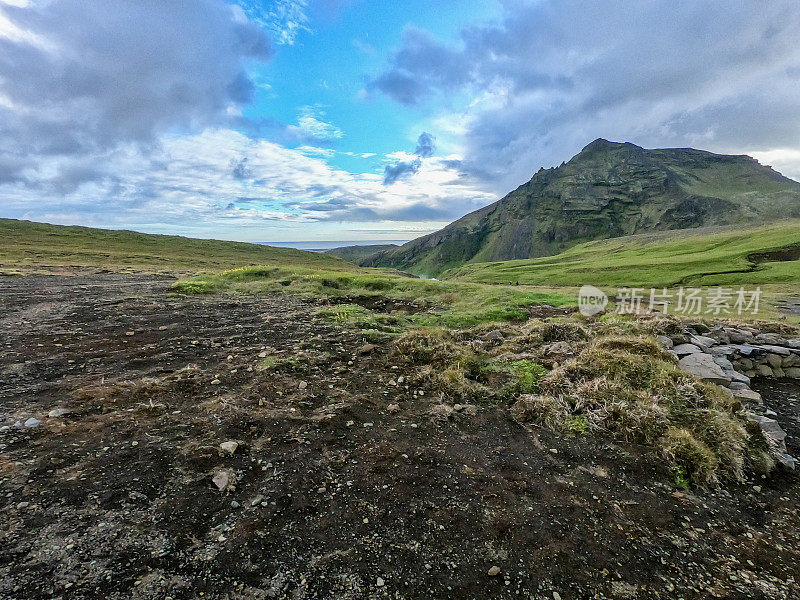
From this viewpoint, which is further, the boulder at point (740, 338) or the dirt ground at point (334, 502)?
the boulder at point (740, 338)

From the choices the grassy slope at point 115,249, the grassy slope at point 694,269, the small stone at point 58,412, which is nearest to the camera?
the small stone at point 58,412

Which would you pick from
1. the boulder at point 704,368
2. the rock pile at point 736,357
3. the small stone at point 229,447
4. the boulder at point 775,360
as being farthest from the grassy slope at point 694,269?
the small stone at point 229,447

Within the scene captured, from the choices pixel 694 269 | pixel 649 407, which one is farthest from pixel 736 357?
pixel 694 269

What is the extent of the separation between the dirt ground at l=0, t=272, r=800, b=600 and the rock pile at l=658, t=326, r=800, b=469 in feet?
3.87

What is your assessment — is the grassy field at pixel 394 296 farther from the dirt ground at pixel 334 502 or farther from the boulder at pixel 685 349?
the dirt ground at pixel 334 502

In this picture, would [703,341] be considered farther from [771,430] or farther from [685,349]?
[771,430]

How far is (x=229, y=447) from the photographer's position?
5664mm

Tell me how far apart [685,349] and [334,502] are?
10.8 metres

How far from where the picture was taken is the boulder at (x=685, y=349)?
1009 centimetres

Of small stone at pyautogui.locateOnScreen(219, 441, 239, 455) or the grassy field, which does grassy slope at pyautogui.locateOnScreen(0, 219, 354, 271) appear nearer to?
the grassy field

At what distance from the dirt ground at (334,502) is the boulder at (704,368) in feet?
4.96

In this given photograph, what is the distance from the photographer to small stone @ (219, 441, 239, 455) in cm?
562

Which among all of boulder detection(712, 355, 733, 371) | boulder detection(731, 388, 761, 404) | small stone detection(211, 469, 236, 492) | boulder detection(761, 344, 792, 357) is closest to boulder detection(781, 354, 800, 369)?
boulder detection(761, 344, 792, 357)

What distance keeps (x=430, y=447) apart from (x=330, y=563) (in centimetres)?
268
